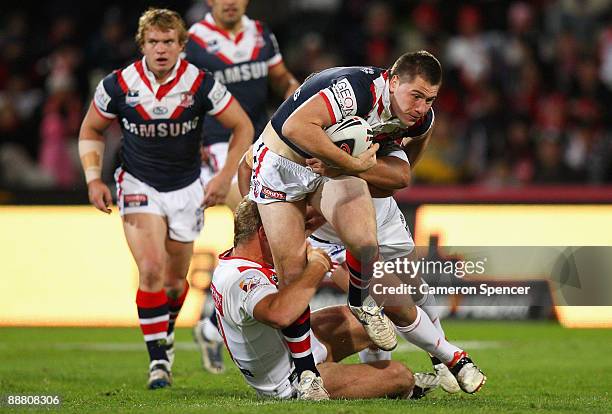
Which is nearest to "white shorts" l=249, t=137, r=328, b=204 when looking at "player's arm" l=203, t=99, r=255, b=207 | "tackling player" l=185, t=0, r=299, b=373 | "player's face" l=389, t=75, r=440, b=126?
"player's face" l=389, t=75, r=440, b=126

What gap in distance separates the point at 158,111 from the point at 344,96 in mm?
2332

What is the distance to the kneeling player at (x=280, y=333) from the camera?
670 centimetres

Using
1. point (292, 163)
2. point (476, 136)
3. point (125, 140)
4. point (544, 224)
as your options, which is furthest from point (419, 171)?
point (292, 163)

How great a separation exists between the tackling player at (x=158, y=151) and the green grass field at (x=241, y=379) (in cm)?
62

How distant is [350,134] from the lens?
686 centimetres

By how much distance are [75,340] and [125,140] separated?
12.0 feet

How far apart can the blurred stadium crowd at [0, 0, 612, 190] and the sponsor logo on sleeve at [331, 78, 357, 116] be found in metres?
8.46

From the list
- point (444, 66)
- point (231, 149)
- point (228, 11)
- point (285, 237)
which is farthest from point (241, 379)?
point (444, 66)

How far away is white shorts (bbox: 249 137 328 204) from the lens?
7.20 m

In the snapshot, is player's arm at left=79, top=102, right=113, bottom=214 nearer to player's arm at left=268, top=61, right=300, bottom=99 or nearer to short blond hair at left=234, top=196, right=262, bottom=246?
short blond hair at left=234, top=196, right=262, bottom=246

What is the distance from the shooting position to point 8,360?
10.0m

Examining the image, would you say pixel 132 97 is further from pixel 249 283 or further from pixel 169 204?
→ pixel 249 283

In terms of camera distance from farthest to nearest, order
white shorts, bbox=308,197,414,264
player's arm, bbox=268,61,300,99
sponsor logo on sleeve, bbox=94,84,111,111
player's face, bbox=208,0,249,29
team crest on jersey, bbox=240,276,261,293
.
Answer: player's arm, bbox=268,61,300,99, player's face, bbox=208,0,249,29, sponsor logo on sleeve, bbox=94,84,111,111, white shorts, bbox=308,197,414,264, team crest on jersey, bbox=240,276,261,293

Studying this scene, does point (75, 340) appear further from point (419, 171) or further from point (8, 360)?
point (419, 171)
